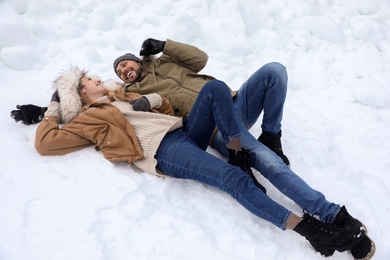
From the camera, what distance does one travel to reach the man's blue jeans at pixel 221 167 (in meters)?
2.14

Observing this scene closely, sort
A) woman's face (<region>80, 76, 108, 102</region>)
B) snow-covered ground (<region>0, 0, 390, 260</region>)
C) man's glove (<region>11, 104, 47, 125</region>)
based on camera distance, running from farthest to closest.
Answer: woman's face (<region>80, 76, 108, 102</region>) < man's glove (<region>11, 104, 47, 125</region>) < snow-covered ground (<region>0, 0, 390, 260</region>)

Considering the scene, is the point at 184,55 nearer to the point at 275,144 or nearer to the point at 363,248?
the point at 275,144

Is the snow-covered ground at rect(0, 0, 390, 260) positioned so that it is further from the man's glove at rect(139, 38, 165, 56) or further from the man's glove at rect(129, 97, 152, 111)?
the man's glove at rect(139, 38, 165, 56)

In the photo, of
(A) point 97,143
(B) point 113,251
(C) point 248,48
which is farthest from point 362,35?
(B) point 113,251

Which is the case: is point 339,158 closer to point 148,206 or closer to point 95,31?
point 148,206

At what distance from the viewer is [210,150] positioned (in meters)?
2.82

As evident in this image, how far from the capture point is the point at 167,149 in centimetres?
236

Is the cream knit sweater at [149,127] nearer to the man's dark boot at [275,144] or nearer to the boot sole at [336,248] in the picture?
the man's dark boot at [275,144]

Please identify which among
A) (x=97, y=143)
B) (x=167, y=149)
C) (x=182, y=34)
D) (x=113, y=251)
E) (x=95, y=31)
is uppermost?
(x=182, y=34)

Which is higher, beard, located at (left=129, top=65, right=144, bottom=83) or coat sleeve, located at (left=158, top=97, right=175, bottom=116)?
beard, located at (left=129, top=65, right=144, bottom=83)

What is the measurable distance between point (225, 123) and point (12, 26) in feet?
7.71

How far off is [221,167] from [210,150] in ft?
1.97

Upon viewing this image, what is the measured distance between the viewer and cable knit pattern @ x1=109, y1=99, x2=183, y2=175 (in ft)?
7.80

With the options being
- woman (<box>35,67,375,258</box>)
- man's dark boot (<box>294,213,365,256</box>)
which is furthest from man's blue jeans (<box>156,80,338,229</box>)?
man's dark boot (<box>294,213,365,256</box>)
